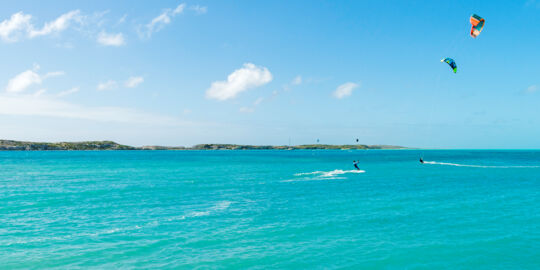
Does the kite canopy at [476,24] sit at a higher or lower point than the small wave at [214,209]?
higher

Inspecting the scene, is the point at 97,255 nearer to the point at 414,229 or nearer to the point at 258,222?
the point at 258,222

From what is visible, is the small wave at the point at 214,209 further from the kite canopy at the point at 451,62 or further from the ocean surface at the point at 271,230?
the kite canopy at the point at 451,62

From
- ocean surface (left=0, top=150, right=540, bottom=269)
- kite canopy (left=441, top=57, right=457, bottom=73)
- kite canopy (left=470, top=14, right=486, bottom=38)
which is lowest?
ocean surface (left=0, top=150, right=540, bottom=269)

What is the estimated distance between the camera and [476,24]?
2964 centimetres

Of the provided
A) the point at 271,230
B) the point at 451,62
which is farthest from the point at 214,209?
the point at 451,62

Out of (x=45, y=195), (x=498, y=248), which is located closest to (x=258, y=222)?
(x=498, y=248)

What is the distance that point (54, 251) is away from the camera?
1970 cm

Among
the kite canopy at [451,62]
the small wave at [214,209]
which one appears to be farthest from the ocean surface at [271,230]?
the kite canopy at [451,62]

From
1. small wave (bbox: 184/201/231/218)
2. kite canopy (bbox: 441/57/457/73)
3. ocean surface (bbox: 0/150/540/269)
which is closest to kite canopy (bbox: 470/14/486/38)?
kite canopy (bbox: 441/57/457/73)

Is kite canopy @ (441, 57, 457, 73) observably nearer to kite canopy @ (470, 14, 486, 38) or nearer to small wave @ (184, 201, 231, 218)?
kite canopy @ (470, 14, 486, 38)

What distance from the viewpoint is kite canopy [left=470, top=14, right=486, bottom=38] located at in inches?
1143

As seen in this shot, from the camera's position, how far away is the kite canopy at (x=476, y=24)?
29041 mm

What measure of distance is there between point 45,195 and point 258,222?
29.9 meters

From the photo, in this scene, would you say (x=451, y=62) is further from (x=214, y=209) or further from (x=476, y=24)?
(x=214, y=209)
